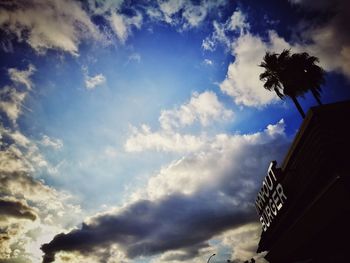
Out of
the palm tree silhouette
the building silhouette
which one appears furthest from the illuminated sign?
the palm tree silhouette

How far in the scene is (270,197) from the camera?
16531 mm

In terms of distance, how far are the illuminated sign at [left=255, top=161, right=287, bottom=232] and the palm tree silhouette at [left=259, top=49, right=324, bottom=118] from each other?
12.8m

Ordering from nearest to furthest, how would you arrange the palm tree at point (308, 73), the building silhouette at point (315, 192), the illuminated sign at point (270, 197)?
1. the building silhouette at point (315, 192)
2. the illuminated sign at point (270, 197)
3. the palm tree at point (308, 73)

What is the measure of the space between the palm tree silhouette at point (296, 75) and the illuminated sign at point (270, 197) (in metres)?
12.8

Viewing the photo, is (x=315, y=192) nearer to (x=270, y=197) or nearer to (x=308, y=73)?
(x=270, y=197)

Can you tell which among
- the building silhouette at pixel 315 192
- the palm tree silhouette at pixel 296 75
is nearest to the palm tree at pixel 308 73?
the palm tree silhouette at pixel 296 75

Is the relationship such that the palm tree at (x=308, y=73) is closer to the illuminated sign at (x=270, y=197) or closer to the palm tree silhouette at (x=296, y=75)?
the palm tree silhouette at (x=296, y=75)

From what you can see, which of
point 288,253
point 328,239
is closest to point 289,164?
point 328,239

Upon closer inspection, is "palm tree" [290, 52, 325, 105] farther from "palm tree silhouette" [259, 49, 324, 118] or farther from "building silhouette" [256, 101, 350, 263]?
"building silhouette" [256, 101, 350, 263]

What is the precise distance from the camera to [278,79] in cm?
2742

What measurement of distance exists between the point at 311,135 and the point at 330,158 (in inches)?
54.9

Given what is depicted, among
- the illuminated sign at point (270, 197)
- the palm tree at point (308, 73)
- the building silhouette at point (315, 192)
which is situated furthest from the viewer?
the palm tree at point (308, 73)

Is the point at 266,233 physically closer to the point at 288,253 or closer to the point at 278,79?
the point at 288,253

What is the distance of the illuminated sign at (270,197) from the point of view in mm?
15304
